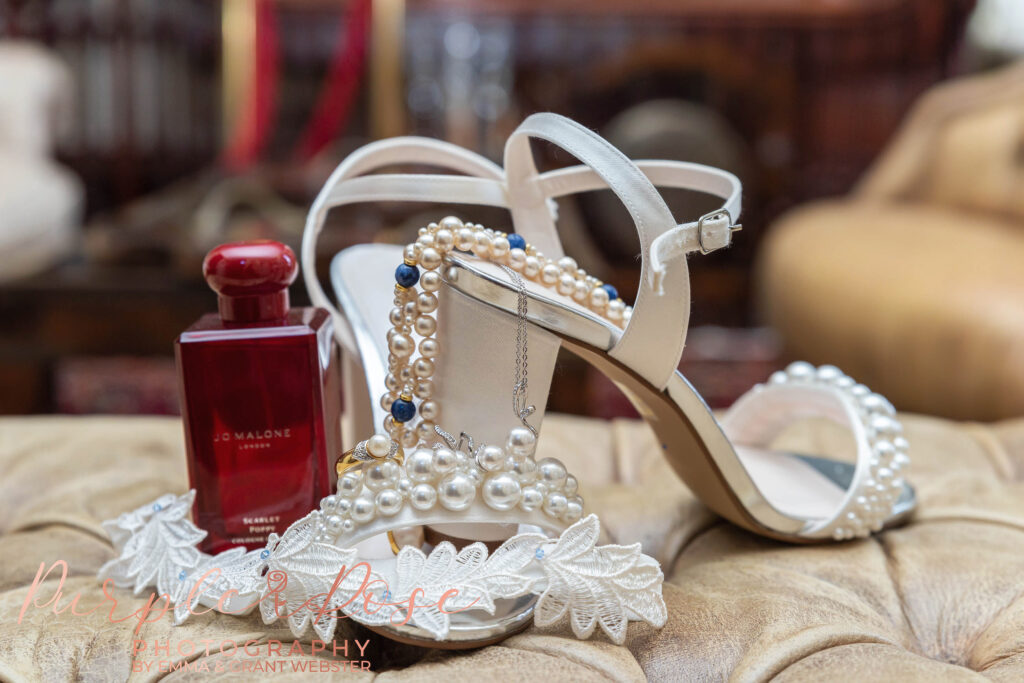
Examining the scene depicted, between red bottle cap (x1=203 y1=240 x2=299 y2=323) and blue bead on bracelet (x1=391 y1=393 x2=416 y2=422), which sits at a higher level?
red bottle cap (x1=203 y1=240 x2=299 y2=323)

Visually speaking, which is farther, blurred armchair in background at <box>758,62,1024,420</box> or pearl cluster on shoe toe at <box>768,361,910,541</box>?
blurred armchair in background at <box>758,62,1024,420</box>

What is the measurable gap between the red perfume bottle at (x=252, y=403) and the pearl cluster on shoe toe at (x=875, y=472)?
0.32m

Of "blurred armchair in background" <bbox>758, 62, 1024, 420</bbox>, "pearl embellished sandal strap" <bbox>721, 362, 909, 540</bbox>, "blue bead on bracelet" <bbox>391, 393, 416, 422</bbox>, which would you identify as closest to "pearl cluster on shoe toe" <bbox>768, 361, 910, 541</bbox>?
"pearl embellished sandal strap" <bbox>721, 362, 909, 540</bbox>

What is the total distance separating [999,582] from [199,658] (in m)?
0.42

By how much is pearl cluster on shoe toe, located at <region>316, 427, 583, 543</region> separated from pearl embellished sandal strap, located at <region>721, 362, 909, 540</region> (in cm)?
21

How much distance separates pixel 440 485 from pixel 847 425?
1.08ft

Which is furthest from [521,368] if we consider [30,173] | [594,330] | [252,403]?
[30,173]

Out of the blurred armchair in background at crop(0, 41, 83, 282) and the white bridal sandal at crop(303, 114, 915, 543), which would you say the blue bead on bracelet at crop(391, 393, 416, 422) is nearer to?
the white bridal sandal at crop(303, 114, 915, 543)

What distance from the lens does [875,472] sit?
0.55 m

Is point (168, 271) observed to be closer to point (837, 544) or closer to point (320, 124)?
point (320, 124)

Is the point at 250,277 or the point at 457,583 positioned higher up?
the point at 250,277

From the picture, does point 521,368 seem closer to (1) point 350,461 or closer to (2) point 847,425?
(1) point 350,461

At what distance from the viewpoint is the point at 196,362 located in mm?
466

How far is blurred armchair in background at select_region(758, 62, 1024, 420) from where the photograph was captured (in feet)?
3.23
